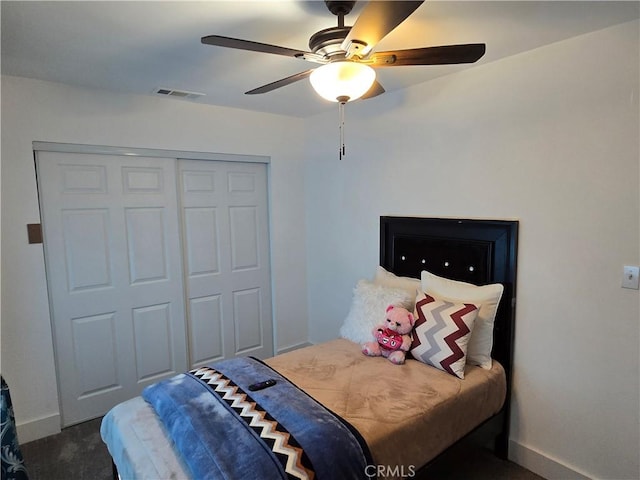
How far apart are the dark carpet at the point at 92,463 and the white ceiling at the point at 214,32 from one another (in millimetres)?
2017

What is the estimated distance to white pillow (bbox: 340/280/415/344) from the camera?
2.29 m

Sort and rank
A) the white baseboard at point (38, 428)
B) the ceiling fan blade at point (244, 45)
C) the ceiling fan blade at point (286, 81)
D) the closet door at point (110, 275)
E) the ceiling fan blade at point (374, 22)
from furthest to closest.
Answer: the closet door at point (110, 275)
the white baseboard at point (38, 428)
the ceiling fan blade at point (286, 81)
the ceiling fan blade at point (244, 45)
the ceiling fan blade at point (374, 22)

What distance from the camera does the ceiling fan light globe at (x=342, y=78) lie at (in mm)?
1398

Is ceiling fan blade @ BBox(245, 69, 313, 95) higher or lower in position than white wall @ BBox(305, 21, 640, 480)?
higher

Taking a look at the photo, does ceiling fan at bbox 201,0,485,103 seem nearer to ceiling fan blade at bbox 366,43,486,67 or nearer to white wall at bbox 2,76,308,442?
ceiling fan blade at bbox 366,43,486,67

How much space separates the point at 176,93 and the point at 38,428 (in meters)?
2.40

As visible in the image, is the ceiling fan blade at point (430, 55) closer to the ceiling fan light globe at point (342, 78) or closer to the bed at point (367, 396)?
the ceiling fan light globe at point (342, 78)

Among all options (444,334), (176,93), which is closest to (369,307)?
(444,334)

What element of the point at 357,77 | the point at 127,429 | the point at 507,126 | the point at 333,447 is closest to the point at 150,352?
the point at 127,429

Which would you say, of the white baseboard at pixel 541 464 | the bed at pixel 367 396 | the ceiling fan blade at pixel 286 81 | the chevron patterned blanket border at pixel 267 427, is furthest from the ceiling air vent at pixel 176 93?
the white baseboard at pixel 541 464

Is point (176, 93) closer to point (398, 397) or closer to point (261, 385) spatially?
point (261, 385)

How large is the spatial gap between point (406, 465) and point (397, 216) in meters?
1.61

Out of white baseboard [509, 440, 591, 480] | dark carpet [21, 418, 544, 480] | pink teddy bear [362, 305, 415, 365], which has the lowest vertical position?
dark carpet [21, 418, 544, 480]

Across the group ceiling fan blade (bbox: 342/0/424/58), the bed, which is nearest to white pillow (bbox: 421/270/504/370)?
the bed
